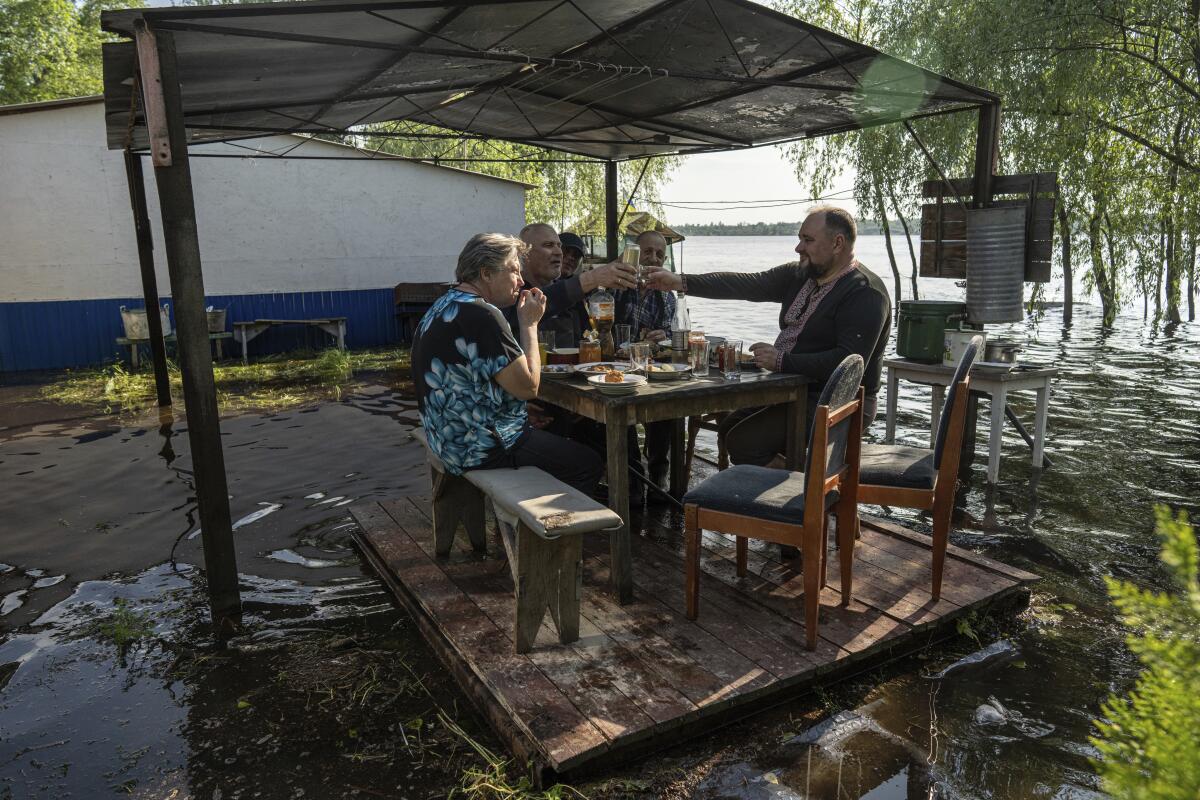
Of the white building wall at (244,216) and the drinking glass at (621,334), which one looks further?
the white building wall at (244,216)

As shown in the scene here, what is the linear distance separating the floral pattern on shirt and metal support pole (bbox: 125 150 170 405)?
6.82 m

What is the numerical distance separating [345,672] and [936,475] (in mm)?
2833

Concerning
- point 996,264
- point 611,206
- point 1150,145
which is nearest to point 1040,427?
point 996,264

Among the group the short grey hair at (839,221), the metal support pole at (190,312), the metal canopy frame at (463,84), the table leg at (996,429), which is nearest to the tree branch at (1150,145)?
the metal canopy frame at (463,84)

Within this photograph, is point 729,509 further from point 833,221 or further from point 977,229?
point 977,229

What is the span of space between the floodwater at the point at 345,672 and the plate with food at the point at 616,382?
1459mm

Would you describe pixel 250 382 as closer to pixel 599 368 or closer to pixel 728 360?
pixel 599 368

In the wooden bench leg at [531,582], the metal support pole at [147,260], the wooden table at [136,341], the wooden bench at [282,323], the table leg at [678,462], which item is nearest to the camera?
the wooden bench leg at [531,582]

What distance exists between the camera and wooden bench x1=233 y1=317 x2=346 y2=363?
13.1 metres

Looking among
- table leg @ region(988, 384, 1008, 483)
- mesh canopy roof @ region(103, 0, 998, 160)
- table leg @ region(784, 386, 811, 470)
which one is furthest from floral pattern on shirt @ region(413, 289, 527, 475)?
table leg @ region(988, 384, 1008, 483)

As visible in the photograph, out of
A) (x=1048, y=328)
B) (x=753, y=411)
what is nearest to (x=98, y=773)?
(x=753, y=411)

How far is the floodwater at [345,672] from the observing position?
260cm

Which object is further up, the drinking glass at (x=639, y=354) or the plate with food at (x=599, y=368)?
the drinking glass at (x=639, y=354)

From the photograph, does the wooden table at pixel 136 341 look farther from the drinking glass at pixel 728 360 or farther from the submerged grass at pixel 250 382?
the drinking glass at pixel 728 360
